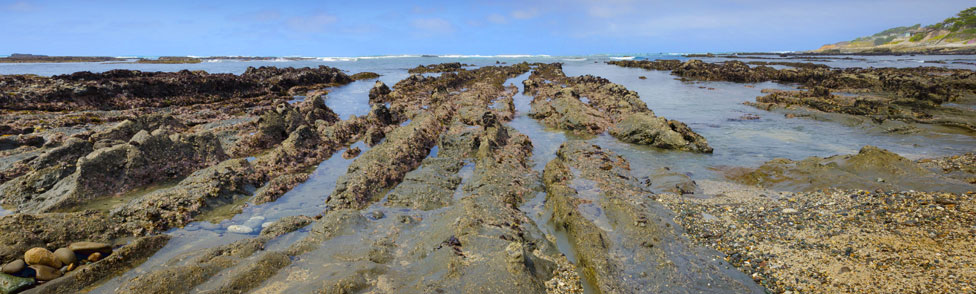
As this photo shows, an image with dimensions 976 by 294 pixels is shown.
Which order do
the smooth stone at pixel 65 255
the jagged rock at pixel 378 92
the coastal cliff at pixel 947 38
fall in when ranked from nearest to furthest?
the smooth stone at pixel 65 255
the jagged rock at pixel 378 92
the coastal cliff at pixel 947 38

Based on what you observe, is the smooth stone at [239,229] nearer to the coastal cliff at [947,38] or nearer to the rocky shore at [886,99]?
the rocky shore at [886,99]

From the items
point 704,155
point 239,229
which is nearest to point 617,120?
point 704,155

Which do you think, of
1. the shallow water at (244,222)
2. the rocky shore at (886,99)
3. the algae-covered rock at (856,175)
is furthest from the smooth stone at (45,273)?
the rocky shore at (886,99)

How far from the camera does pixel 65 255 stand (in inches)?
201

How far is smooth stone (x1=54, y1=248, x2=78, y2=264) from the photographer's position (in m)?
5.09

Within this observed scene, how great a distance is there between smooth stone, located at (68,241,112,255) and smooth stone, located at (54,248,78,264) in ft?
0.47

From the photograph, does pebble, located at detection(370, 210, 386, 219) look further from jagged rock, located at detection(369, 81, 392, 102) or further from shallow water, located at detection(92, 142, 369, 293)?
jagged rock, located at detection(369, 81, 392, 102)

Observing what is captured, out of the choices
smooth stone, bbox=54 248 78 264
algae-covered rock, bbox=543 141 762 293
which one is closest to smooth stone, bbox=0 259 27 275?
smooth stone, bbox=54 248 78 264

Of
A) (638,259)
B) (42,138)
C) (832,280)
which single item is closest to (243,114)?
(42,138)

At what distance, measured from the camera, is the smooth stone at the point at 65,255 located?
509 cm

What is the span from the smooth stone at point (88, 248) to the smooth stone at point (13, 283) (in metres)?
0.82

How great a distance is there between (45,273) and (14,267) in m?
0.33

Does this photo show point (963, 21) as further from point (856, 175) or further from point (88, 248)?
point (88, 248)

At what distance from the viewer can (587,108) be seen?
19172 mm
